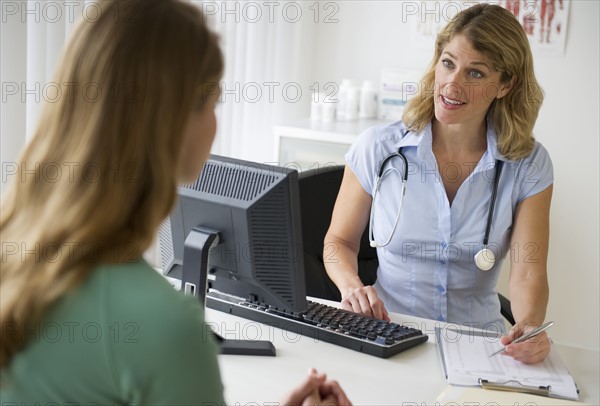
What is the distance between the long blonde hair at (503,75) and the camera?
2.17 meters

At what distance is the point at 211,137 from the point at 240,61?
7.37 ft

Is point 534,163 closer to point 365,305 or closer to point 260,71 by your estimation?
point 365,305

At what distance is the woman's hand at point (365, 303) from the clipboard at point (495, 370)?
14 centimetres

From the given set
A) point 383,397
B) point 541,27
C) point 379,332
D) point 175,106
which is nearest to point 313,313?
point 379,332

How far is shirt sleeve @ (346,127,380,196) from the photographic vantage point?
227cm

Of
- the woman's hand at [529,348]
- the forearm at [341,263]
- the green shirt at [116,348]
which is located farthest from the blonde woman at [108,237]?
the forearm at [341,263]

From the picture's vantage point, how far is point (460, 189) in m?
2.19

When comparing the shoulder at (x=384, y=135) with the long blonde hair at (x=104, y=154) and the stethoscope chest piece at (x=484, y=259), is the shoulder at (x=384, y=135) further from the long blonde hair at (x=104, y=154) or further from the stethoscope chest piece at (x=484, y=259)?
the long blonde hair at (x=104, y=154)

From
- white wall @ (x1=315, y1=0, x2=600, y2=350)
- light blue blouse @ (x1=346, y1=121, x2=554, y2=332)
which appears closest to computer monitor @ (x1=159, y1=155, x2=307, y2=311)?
light blue blouse @ (x1=346, y1=121, x2=554, y2=332)

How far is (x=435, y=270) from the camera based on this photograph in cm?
221

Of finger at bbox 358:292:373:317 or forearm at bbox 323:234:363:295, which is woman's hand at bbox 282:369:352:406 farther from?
forearm at bbox 323:234:363:295

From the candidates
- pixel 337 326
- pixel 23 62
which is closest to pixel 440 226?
pixel 337 326

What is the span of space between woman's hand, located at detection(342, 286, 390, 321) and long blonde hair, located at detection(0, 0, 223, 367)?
0.98 metres

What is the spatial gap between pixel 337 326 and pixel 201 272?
0.34 meters
